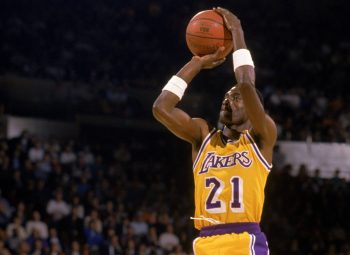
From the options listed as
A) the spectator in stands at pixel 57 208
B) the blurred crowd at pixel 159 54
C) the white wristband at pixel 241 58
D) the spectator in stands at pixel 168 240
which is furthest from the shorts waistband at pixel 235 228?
the blurred crowd at pixel 159 54

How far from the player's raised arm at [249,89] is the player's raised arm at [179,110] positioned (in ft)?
0.70

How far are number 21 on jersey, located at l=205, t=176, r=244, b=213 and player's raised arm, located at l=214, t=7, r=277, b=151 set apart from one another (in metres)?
0.33

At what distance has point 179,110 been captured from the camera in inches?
207

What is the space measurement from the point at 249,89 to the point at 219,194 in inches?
29.3

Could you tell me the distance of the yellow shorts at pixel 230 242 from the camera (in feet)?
16.4

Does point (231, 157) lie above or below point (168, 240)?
above

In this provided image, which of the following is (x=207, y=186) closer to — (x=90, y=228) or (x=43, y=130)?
(x=90, y=228)

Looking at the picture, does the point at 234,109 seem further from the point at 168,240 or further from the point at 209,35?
the point at 168,240

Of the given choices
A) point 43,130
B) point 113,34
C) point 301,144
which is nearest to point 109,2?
point 113,34

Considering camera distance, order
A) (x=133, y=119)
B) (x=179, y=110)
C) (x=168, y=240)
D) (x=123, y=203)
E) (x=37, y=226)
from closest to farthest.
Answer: (x=179, y=110)
(x=37, y=226)
(x=168, y=240)
(x=123, y=203)
(x=133, y=119)

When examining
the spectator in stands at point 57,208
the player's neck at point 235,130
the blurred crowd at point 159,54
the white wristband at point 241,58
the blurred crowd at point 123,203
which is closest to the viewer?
the white wristband at point 241,58

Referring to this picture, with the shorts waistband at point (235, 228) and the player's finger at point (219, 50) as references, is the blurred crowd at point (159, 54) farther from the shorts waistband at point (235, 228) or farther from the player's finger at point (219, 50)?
the shorts waistband at point (235, 228)

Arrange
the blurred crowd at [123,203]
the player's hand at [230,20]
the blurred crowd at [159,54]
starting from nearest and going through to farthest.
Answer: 1. the player's hand at [230,20]
2. the blurred crowd at [123,203]
3. the blurred crowd at [159,54]

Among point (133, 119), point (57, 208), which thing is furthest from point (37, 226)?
point (133, 119)
